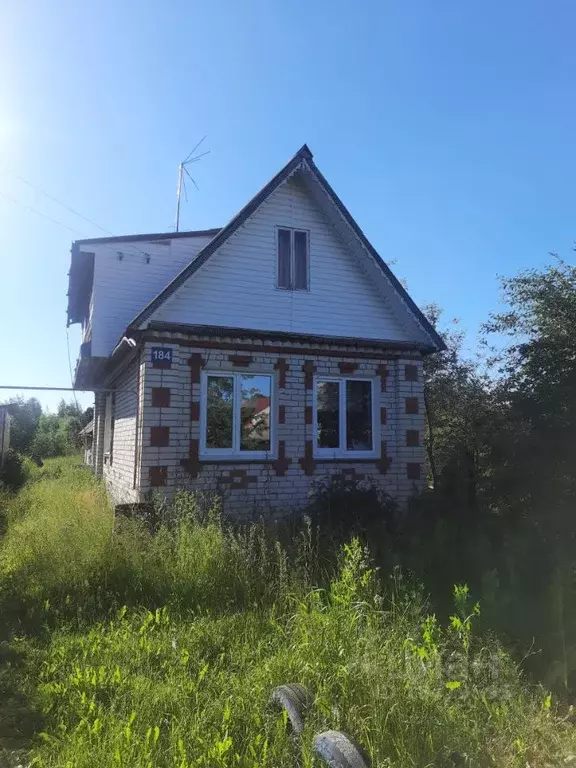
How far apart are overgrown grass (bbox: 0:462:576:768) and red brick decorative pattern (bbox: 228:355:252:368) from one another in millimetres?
4148

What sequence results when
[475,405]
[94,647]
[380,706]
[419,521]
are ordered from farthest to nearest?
[475,405] → [419,521] → [94,647] → [380,706]

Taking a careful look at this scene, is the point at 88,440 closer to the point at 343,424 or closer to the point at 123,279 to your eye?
the point at 123,279

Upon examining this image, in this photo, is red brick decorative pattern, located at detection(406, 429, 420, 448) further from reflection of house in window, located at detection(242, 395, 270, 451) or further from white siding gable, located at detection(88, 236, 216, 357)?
white siding gable, located at detection(88, 236, 216, 357)

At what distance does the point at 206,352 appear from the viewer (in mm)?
9375

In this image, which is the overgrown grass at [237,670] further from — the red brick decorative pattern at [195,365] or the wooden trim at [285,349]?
the wooden trim at [285,349]

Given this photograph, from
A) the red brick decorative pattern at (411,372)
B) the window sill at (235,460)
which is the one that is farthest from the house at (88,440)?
the red brick decorative pattern at (411,372)

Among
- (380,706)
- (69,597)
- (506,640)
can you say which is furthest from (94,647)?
(506,640)

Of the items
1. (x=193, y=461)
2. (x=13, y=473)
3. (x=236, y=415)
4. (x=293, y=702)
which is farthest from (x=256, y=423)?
(x=13, y=473)

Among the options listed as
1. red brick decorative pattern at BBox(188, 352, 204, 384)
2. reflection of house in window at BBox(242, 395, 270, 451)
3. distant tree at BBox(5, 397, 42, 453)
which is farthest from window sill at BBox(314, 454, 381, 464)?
distant tree at BBox(5, 397, 42, 453)

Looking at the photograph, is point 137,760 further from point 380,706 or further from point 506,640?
point 506,640

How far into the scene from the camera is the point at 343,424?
1043cm

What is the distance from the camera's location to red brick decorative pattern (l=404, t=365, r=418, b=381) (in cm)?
1094

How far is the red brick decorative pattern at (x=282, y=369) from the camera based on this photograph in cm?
990

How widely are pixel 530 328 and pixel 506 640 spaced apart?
1027cm
